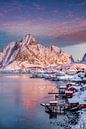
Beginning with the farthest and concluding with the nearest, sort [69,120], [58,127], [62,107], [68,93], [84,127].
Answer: [68,93], [62,107], [69,120], [58,127], [84,127]

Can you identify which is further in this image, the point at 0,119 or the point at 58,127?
the point at 0,119

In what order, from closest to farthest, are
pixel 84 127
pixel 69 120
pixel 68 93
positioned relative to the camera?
pixel 84 127, pixel 69 120, pixel 68 93

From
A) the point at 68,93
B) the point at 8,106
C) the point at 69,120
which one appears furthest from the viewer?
the point at 68,93

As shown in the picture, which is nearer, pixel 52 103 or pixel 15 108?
pixel 52 103

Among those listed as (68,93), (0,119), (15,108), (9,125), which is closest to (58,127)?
(9,125)

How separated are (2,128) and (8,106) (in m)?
7.01

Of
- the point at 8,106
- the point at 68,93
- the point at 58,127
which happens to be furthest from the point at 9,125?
the point at 68,93

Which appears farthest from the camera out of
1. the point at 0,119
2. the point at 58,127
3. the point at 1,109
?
the point at 1,109

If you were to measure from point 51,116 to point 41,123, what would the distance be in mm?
1874

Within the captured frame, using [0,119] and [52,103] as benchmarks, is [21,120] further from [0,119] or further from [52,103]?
[52,103]

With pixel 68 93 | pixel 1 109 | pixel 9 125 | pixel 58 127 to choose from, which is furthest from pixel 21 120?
pixel 68 93

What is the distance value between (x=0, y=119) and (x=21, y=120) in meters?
1.38

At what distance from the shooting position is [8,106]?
22.2m

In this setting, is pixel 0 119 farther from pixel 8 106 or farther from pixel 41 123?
pixel 8 106
